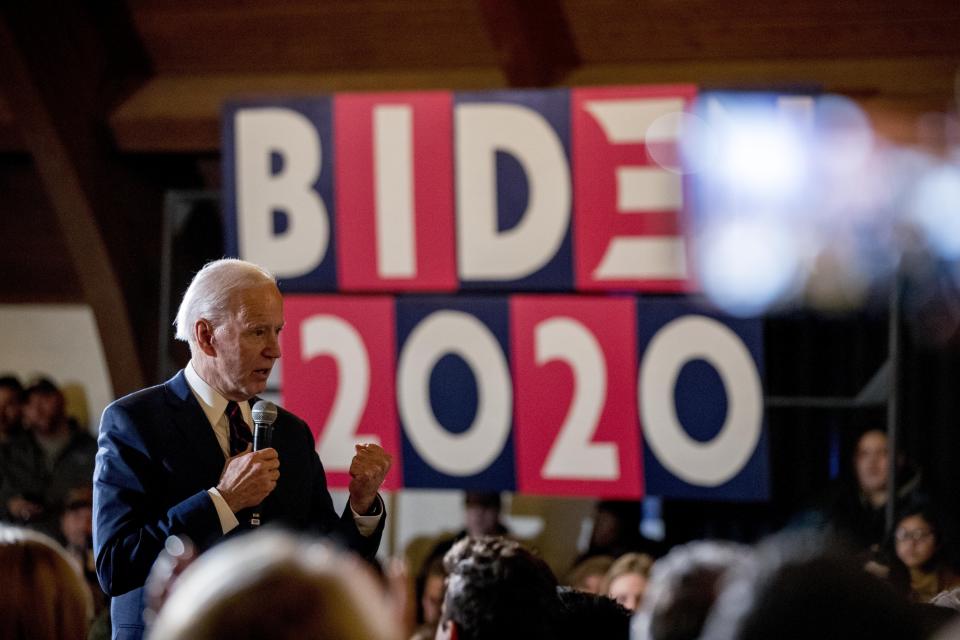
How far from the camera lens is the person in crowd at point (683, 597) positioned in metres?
Result: 1.27

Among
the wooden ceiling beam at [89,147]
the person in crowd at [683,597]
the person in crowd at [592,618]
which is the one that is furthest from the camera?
the wooden ceiling beam at [89,147]

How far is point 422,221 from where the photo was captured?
493cm

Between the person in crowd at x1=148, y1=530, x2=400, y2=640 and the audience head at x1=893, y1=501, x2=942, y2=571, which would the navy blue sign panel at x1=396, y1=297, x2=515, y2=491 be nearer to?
the audience head at x1=893, y1=501, x2=942, y2=571

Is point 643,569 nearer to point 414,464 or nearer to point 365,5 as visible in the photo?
point 414,464

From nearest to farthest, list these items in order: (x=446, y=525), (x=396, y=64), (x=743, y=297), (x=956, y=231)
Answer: (x=743, y=297), (x=956, y=231), (x=396, y=64), (x=446, y=525)

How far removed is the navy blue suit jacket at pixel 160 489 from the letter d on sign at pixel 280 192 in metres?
2.66

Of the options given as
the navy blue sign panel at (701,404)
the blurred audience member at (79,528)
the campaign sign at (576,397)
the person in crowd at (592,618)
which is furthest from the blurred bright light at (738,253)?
the person in crowd at (592,618)

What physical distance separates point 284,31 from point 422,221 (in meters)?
1.28

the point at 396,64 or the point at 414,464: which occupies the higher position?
the point at 396,64

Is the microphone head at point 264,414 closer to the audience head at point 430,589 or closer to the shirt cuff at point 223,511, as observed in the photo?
the shirt cuff at point 223,511

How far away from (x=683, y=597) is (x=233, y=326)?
3.99ft

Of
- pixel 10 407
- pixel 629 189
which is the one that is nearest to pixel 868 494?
pixel 629 189

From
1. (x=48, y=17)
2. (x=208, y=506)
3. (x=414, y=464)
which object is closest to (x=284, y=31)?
(x=48, y=17)

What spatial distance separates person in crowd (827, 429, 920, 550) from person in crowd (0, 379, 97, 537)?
10.4 feet
